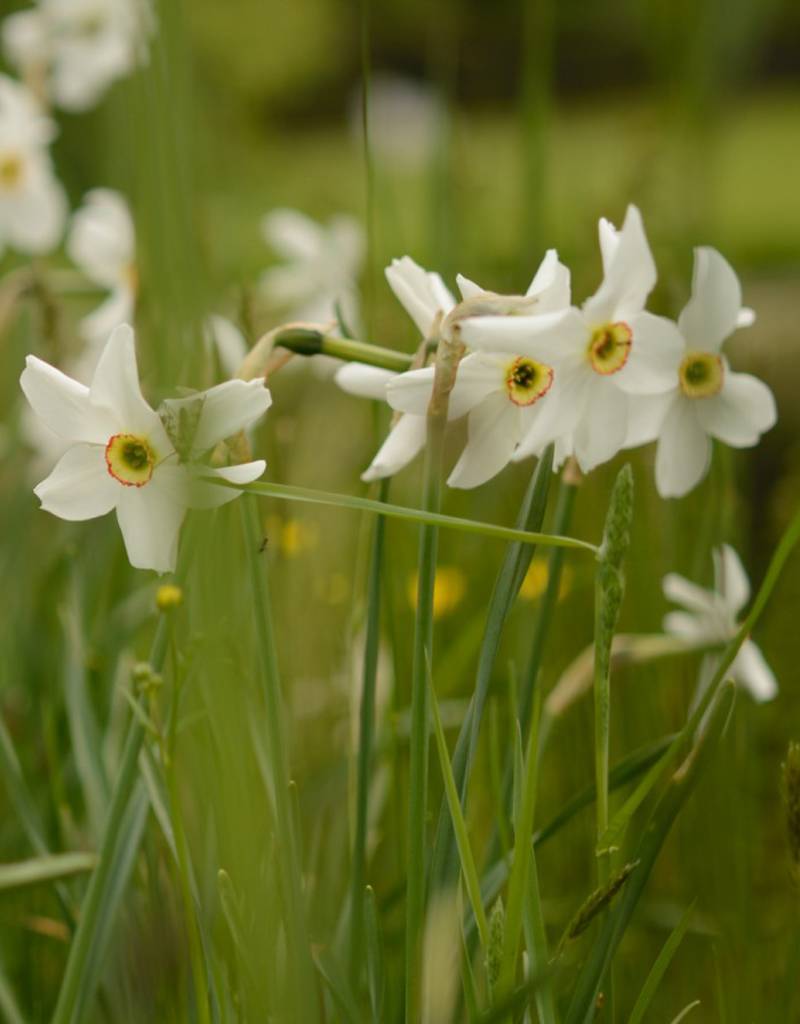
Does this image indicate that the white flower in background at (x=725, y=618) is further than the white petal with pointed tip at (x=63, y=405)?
Yes

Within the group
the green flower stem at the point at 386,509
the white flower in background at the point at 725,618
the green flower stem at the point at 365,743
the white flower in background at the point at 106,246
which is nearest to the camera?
the green flower stem at the point at 386,509

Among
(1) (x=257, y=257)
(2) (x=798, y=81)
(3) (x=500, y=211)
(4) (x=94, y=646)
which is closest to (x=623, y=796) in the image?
(4) (x=94, y=646)

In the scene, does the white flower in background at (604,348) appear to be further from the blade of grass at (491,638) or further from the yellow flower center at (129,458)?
the yellow flower center at (129,458)

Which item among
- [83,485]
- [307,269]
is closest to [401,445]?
[83,485]

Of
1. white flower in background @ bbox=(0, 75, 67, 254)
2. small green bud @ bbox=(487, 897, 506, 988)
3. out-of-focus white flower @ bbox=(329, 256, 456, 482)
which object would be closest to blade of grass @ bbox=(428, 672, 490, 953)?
small green bud @ bbox=(487, 897, 506, 988)

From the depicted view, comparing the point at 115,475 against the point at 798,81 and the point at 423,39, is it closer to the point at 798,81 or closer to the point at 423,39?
the point at 798,81

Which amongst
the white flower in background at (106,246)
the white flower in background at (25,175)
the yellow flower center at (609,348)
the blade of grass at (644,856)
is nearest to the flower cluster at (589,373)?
the yellow flower center at (609,348)

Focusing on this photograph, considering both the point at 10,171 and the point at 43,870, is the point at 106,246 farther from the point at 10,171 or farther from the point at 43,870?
the point at 43,870
